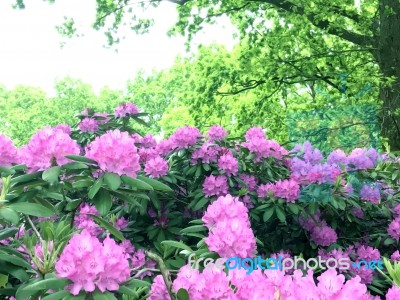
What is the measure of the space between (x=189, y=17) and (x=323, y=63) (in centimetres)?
264

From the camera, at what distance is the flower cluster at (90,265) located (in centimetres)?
138

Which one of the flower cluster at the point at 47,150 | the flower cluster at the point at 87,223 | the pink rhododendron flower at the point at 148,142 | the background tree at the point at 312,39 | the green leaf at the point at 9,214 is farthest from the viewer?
the background tree at the point at 312,39

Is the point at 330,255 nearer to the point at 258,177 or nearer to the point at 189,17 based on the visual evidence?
the point at 258,177

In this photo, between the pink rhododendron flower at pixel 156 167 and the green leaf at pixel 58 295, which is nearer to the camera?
the green leaf at pixel 58 295

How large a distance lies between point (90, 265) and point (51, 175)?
639 mm

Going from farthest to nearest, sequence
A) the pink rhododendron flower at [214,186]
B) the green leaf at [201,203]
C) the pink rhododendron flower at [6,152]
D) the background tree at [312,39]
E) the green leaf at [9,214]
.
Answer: the background tree at [312,39], the pink rhododendron flower at [214,186], the green leaf at [201,203], the pink rhododendron flower at [6,152], the green leaf at [9,214]

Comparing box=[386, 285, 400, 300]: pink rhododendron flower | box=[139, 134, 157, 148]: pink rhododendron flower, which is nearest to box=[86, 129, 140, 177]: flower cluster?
box=[386, 285, 400, 300]: pink rhododendron flower

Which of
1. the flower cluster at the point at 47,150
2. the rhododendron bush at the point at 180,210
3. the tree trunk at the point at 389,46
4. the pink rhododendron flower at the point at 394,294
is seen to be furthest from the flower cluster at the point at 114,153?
the tree trunk at the point at 389,46

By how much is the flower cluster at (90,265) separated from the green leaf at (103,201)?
23.8 inches

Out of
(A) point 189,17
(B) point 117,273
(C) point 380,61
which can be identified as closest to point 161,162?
(B) point 117,273

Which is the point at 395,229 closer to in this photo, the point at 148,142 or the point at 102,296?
the point at 148,142

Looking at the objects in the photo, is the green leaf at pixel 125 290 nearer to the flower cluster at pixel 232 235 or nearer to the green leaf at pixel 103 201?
the flower cluster at pixel 232 235

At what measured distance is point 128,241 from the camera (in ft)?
10.6

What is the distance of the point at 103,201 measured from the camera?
2.04m
